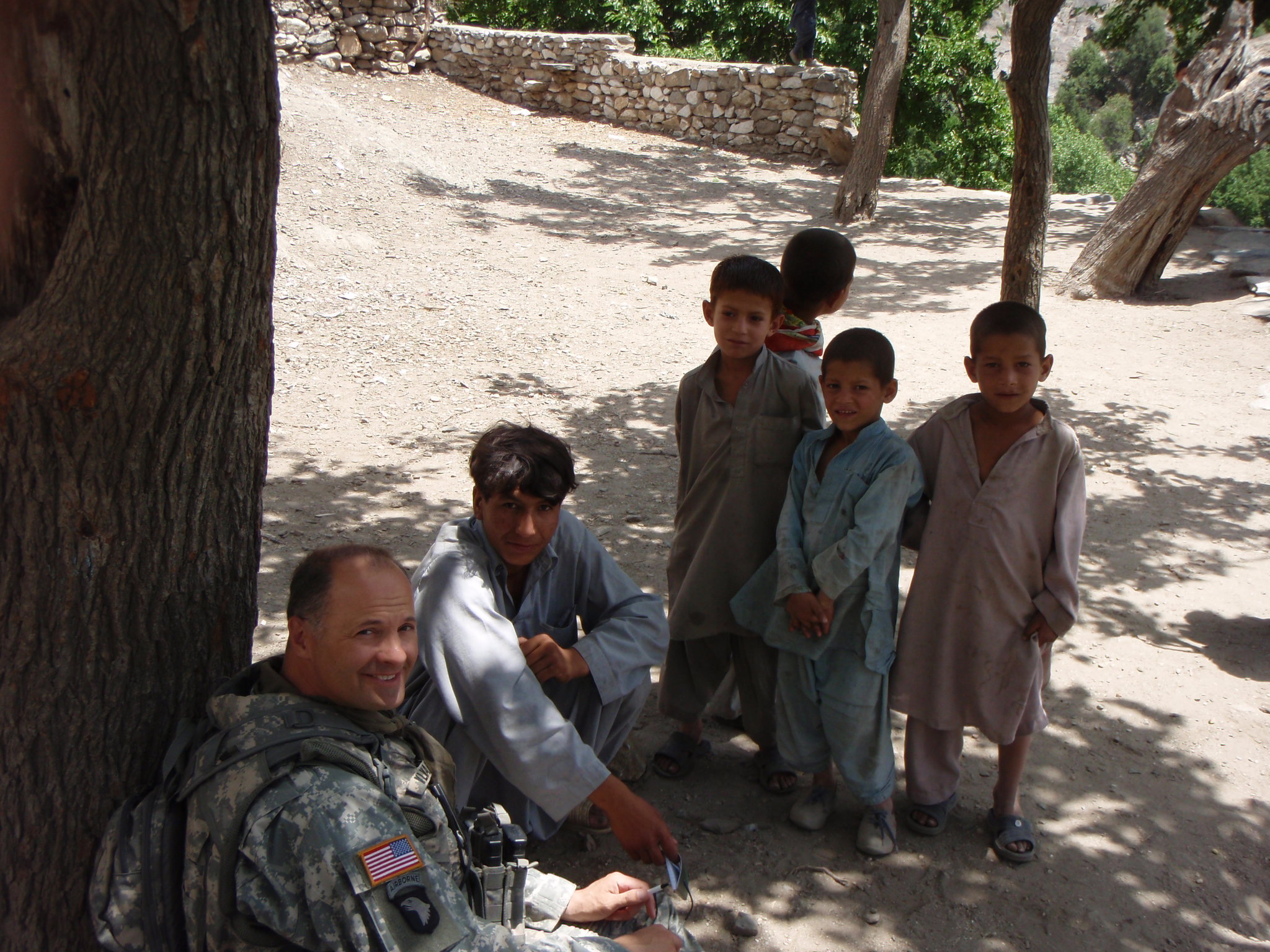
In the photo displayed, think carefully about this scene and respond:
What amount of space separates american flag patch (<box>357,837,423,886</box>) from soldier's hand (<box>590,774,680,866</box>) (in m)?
0.70

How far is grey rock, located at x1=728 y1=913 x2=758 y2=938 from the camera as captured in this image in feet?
8.07

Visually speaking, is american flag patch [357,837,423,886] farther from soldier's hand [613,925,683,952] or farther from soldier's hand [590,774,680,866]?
soldier's hand [590,774,680,866]

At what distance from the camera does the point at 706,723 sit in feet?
11.0

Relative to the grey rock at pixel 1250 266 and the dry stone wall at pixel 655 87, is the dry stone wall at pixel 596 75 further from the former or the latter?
the grey rock at pixel 1250 266

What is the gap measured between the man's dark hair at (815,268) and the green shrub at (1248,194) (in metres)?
32.1

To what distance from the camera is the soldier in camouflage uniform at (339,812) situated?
1.49 m

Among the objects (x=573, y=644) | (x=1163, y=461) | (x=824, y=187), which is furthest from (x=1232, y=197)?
(x=573, y=644)

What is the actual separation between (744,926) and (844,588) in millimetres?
859

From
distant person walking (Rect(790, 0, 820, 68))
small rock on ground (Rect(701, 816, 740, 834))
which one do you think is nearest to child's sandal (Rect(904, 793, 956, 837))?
small rock on ground (Rect(701, 816, 740, 834))

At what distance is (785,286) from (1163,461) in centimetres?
402

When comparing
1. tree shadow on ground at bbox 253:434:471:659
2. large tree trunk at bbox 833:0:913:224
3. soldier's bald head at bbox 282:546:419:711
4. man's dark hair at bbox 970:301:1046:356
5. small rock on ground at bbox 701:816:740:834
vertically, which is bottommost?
small rock on ground at bbox 701:816:740:834

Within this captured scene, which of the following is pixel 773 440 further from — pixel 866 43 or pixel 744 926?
pixel 866 43

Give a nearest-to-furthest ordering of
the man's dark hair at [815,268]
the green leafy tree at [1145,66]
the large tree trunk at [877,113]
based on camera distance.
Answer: the man's dark hair at [815,268] < the large tree trunk at [877,113] < the green leafy tree at [1145,66]

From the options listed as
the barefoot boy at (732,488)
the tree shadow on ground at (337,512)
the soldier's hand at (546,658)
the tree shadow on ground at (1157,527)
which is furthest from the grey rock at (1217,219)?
the soldier's hand at (546,658)
